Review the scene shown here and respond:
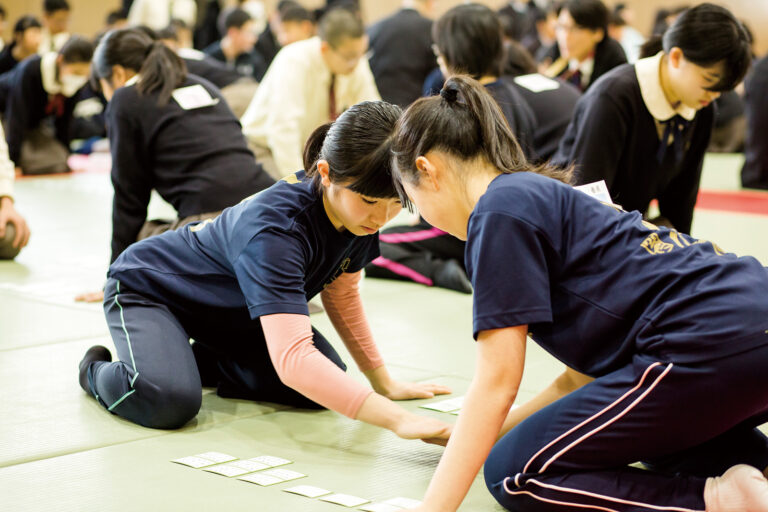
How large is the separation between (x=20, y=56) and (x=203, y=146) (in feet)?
20.3

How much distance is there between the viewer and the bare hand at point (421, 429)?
1.97 meters

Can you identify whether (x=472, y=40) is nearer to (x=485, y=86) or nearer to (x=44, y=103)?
(x=485, y=86)

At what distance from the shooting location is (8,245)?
14.4 ft

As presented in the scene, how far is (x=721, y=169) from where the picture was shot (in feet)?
26.1

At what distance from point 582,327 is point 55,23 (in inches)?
364

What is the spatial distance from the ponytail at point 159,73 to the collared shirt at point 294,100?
1.21m

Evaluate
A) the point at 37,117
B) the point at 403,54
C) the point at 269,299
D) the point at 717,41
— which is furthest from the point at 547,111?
the point at 37,117

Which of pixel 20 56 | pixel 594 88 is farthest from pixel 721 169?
pixel 20 56

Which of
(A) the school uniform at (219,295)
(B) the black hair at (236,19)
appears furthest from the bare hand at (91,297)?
(B) the black hair at (236,19)

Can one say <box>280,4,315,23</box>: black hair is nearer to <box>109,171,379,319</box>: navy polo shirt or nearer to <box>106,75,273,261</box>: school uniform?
<box>106,75,273,261</box>: school uniform

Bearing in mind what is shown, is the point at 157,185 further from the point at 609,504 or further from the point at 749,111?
the point at 749,111

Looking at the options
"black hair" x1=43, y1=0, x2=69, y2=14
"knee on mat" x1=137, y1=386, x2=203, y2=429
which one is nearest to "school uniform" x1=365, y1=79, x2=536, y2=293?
"knee on mat" x1=137, y1=386, x2=203, y2=429

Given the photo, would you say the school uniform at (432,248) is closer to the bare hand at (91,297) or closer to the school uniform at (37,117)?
the bare hand at (91,297)

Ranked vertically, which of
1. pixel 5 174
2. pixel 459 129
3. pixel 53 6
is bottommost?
pixel 53 6
